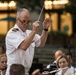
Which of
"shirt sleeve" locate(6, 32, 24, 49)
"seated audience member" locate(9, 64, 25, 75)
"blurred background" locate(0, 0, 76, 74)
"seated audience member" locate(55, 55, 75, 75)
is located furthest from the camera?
"blurred background" locate(0, 0, 76, 74)

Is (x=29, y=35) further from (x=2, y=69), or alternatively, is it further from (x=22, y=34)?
(x=2, y=69)

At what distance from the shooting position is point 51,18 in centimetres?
1739

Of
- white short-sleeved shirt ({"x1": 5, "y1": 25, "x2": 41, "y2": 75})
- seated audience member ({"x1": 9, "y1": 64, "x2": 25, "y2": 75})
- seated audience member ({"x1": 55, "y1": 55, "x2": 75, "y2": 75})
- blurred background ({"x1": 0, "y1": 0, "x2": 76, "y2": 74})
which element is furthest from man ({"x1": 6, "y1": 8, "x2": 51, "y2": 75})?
blurred background ({"x1": 0, "y1": 0, "x2": 76, "y2": 74})

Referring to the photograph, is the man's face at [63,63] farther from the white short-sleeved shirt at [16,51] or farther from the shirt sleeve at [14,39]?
the shirt sleeve at [14,39]

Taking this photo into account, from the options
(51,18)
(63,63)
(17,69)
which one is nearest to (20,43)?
(17,69)

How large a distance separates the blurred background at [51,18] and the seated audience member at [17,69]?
10675mm

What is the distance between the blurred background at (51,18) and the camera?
18781 millimetres

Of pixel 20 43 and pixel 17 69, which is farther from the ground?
pixel 20 43

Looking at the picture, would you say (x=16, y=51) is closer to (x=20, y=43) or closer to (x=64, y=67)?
(x=20, y=43)

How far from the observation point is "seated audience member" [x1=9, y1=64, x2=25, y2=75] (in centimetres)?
515

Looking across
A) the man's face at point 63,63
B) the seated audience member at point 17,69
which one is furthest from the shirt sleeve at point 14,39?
the man's face at point 63,63

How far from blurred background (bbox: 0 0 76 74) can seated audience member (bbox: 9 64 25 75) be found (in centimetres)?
1068

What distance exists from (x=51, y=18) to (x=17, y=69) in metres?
12.3

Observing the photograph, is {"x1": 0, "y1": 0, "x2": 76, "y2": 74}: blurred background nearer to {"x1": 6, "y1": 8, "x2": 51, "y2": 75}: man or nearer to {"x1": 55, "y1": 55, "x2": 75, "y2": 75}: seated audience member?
{"x1": 55, "y1": 55, "x2": 75, "y2": 75}: seated audience member
